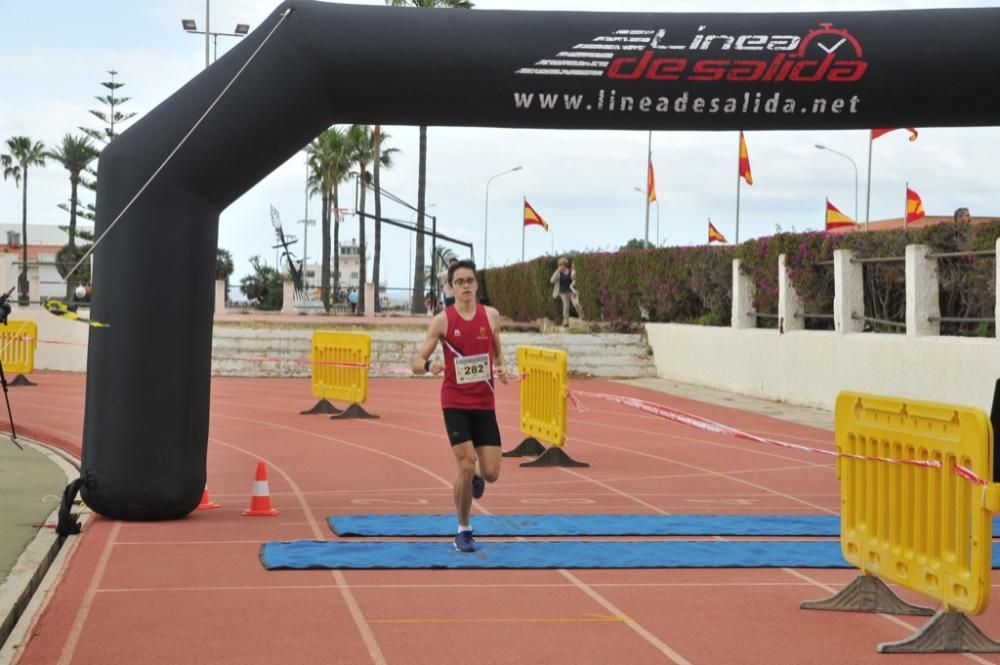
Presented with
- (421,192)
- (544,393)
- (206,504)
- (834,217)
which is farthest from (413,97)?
(421,192)

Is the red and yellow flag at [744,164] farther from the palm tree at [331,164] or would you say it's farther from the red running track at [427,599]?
the palm tree at [331,164]

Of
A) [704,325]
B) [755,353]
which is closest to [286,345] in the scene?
[704,325]

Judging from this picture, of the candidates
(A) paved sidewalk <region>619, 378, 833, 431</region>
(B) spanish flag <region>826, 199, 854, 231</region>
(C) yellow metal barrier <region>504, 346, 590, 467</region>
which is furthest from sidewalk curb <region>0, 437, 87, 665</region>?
(B) spanish flag <region>826, 199, 854, 231</region>

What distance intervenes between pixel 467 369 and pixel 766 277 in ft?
57.4

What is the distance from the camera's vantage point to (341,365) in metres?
21.3

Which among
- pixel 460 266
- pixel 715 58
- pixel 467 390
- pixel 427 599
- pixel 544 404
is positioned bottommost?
pixel 427 599

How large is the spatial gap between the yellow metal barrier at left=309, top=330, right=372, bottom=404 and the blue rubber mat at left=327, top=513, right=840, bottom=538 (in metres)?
9.86

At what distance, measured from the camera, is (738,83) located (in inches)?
398

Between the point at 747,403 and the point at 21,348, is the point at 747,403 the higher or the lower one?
the lower one

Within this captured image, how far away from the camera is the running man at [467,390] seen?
9508mm

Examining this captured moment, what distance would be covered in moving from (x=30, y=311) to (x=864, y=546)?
95.5 feet

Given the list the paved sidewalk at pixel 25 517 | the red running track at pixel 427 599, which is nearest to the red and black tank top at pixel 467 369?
the red running track at pixel 427 599

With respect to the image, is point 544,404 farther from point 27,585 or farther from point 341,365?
point 27,585

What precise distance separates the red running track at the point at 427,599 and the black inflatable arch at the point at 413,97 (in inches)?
41.2
